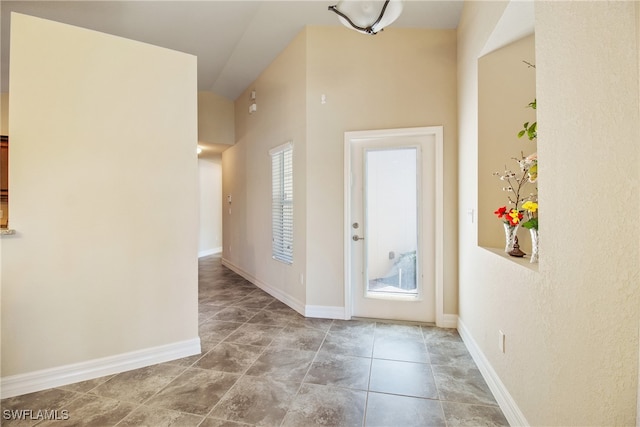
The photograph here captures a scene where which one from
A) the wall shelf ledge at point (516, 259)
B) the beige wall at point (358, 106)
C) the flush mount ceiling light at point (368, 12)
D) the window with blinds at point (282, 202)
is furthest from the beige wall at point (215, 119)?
the wall shelf ledge at point (516, 259)

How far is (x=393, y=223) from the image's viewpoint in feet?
10.5

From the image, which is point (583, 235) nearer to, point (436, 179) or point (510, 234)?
point (510, 234)

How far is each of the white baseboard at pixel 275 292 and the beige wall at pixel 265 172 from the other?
0.01 metres

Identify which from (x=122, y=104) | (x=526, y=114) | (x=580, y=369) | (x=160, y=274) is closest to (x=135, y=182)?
(x=122, y=104)

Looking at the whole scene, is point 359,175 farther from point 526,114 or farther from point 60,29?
point 60,29

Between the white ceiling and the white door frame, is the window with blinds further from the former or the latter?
the white ceiling

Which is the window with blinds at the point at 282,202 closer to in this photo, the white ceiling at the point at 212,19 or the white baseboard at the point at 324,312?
the white baseboard at the point at 324,312

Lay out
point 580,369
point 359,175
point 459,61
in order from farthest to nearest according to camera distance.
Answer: point 359,175 → point 459,61 → point 580,369

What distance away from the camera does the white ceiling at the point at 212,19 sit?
9.47 ft

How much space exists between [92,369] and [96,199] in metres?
1.25

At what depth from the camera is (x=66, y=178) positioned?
80.9 inches

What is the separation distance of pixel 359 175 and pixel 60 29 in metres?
2.73

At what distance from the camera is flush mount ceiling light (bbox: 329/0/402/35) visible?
1907mm

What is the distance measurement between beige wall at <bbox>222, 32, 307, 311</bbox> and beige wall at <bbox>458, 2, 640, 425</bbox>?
92.3 inches
